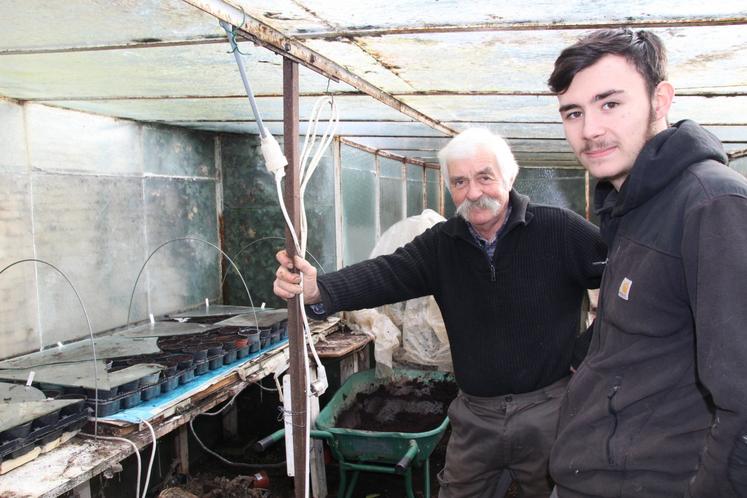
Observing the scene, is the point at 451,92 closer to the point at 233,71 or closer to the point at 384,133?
the point at 233,71

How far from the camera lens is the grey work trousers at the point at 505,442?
2.20 meters

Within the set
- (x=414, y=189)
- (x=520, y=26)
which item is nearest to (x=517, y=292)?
(x=520, y=26)

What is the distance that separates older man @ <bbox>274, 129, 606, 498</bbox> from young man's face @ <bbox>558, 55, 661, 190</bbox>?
0.92 metres

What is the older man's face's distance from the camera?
223cm

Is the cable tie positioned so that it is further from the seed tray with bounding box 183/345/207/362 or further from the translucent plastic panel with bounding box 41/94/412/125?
the translucent plastic panel with bounding box 41/94/412/125

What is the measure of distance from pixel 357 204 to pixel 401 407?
2.07 metres

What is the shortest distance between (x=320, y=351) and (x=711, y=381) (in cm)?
311

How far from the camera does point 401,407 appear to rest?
4004 mm

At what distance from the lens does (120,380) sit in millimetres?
2467

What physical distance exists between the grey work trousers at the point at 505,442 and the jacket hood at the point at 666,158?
1177 mm

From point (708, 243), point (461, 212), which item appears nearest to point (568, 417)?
point (708, 243)

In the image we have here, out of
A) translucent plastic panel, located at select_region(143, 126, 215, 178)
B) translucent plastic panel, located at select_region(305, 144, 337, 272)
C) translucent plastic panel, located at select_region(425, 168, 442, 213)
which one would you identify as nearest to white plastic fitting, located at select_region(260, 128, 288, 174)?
translucent plastic panel, located at select_region(143, 126, 215, 178)

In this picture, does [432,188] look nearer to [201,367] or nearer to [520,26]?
[201,367]

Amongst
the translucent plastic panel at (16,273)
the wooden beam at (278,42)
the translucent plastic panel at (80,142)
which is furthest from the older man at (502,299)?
the translucent plastic panel at (80,142)
